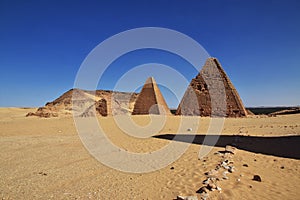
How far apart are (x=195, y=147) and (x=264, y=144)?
251 cm

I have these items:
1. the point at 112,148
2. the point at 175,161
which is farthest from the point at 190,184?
the point at 112,148

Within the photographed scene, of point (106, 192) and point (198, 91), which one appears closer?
point (106, 192)

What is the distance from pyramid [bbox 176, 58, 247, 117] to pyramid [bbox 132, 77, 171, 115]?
99.4 inches

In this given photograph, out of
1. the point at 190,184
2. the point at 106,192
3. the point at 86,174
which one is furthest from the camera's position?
the point at 86,174

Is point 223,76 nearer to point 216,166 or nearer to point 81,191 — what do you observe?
point 216,166

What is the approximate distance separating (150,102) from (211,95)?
6.40 meters

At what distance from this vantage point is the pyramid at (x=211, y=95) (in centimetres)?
2009

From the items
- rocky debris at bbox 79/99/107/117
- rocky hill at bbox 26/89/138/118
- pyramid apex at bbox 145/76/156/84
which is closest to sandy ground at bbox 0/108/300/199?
rocky debris at bbox 79/99/107/117

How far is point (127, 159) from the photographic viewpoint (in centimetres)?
569

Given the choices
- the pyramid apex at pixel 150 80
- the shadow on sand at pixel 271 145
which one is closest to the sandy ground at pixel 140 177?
the shadow on sand at pixel 271 145

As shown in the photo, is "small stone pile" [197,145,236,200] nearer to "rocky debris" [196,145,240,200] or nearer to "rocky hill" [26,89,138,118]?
"rocky debris" [196,145,240,200]

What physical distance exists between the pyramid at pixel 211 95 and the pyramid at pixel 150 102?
253 cm

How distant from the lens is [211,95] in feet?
67.7

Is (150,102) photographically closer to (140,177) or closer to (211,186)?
(140,177)
